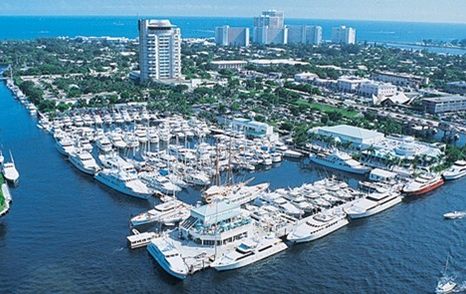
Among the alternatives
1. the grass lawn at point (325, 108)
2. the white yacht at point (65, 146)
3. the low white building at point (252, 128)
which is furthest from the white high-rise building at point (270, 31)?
the white yacht at point (65, 146)

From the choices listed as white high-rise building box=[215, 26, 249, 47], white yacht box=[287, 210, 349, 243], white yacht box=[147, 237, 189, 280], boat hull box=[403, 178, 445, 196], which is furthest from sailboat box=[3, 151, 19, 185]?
white high-rise building box=[215, 26, 249, 47]

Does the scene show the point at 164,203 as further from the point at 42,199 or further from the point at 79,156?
the point at 79,156

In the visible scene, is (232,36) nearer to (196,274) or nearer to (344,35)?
(344,35)

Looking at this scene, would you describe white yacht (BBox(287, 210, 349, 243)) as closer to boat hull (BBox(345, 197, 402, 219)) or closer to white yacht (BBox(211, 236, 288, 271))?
boat hull (BBox(345, 197, 402, 219))

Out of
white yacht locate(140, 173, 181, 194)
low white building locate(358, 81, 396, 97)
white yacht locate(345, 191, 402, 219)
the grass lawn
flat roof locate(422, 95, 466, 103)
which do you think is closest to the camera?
white yacht locate(345, 191, 402, 219)

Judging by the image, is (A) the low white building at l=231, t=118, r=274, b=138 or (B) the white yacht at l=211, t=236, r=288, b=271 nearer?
(B) the white yacht at l=211, t=236, r=288, b=271

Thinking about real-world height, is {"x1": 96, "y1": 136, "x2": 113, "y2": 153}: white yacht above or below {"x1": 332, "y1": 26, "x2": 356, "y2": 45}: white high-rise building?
below

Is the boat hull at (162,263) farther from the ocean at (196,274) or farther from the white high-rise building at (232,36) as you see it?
the white high-rise building at (232,36)
